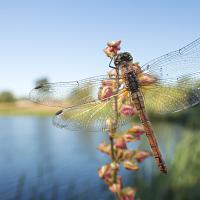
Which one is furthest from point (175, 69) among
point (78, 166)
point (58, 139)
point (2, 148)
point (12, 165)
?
point (58, 139)

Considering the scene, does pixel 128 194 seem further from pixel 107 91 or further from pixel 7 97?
pixel 7 97

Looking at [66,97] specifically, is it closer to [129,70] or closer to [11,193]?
[129,70]

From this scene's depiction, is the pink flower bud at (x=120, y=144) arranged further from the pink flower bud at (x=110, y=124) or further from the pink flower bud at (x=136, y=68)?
the pink flower bud at (x=136, y=68)

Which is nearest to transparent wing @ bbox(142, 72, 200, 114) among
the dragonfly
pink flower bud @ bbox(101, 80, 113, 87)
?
the dragonfly

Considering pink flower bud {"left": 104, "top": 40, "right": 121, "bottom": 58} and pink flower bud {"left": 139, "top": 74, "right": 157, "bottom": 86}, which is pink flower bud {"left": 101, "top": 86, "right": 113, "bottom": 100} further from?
pink flower bud {"left": 139, "top": 74, "right": 157, "bottom": 86}

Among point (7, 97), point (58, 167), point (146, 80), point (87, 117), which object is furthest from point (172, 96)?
point (7, 97)

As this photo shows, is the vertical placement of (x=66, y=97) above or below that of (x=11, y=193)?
above

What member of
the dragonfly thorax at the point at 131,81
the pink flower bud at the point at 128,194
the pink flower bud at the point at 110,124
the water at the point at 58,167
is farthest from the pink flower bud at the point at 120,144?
the water at the point at 58,167
